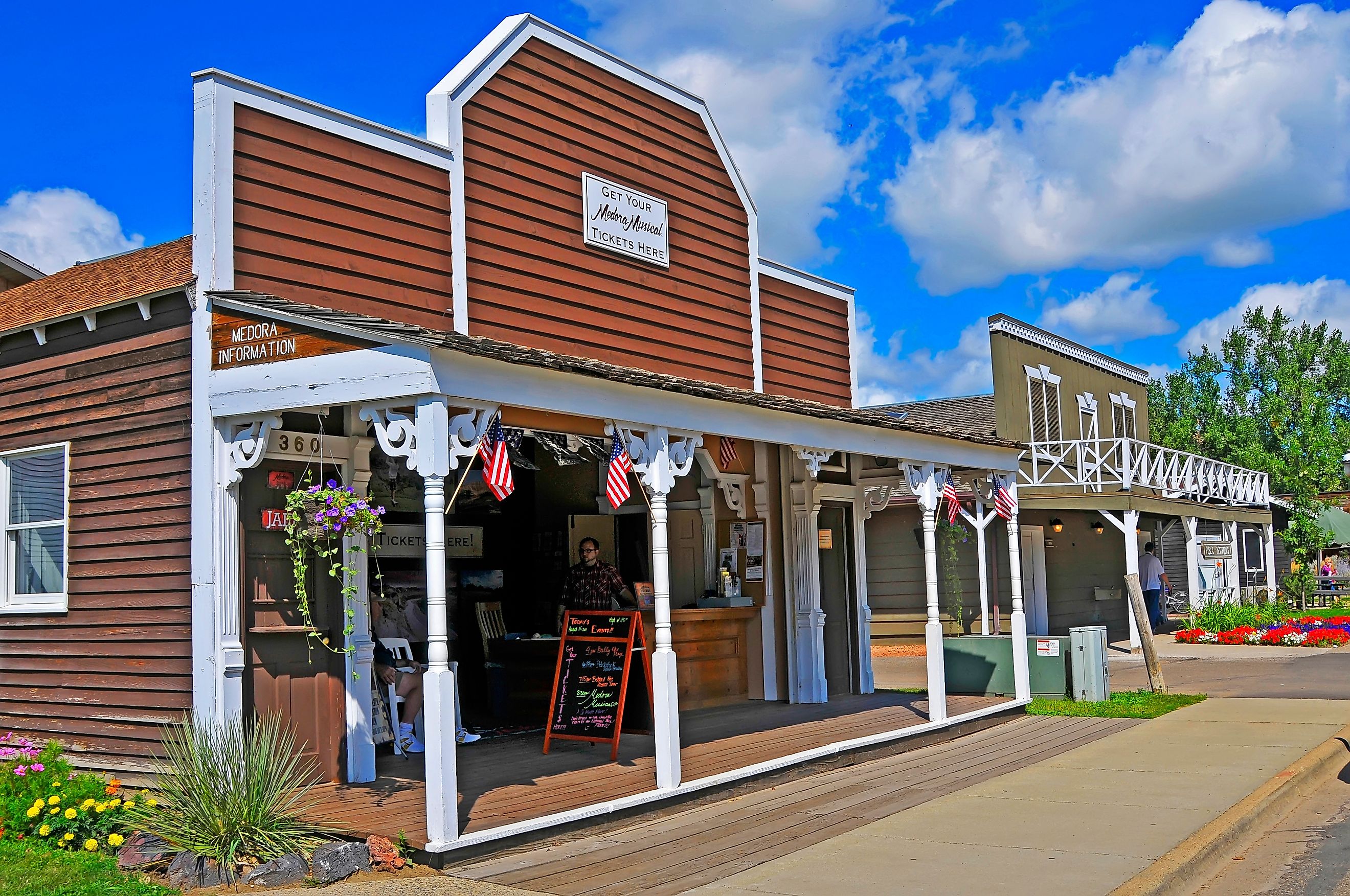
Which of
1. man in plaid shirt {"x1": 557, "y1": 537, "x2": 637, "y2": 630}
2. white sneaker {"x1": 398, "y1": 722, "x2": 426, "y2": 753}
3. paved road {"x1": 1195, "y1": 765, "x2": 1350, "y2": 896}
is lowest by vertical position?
paved road {"x1": 1195, "y1": 765, "x2": 1350, "y2": 896}

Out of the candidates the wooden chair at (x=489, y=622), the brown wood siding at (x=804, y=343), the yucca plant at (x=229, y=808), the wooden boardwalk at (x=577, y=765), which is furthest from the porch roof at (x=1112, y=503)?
the yucca plant at (x=229, y=808)

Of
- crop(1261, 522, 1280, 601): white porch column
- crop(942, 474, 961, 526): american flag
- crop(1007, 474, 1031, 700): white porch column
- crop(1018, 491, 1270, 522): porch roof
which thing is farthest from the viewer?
crop(1261, 522, 1280, 601): white porch column

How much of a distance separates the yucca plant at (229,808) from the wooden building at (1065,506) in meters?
14.4

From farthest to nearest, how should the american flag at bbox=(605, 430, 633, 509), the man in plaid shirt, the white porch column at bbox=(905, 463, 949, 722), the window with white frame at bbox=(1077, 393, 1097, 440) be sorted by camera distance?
the window with white frame at bbox=(1077, 393, 1097, 440) → the white porch column at bbox=(905, 463, 949, 722) → the man in plaid shirt → the american flag at bbox=(605, 430, 633, 509)

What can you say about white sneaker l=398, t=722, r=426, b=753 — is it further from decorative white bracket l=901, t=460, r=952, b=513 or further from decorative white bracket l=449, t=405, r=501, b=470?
decorative white bracket l=901, t=460, r=952, b=513

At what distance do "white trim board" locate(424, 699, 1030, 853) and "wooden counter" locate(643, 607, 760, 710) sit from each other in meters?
2.35

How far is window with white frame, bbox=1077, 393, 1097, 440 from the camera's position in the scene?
1058 inches

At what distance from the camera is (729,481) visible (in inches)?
538

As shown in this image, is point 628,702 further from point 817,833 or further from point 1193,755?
point 1193,755

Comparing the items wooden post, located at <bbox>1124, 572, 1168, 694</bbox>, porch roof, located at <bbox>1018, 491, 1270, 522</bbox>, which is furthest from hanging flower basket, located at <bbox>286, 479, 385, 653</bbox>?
porch roof, located at <bbox>1018, 491, 1270, 522</bbox>

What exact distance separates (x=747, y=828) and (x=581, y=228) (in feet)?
18.8

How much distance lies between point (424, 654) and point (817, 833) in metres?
4.54

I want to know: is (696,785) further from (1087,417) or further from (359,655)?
(1087,417)

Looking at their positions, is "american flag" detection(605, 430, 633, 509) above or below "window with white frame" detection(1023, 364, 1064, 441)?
below
